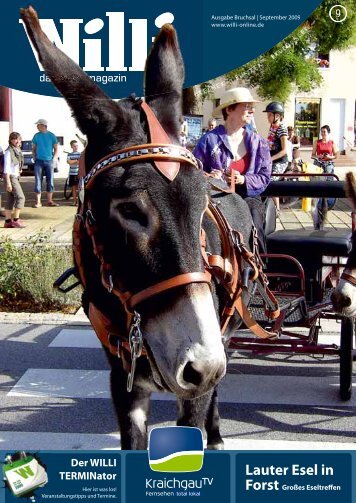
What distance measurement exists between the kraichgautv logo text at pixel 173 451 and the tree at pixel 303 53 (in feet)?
6.00

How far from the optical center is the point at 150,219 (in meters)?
2.30

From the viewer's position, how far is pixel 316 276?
17.7 feet

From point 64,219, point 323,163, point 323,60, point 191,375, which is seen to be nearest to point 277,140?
point 323,163

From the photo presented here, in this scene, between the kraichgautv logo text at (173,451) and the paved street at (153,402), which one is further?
the paved street at (153,402)

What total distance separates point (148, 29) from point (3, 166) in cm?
1064

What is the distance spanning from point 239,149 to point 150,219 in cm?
240

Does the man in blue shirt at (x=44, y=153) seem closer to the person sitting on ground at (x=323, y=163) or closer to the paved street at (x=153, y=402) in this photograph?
the person sitting on ground at (x=323, y=163)

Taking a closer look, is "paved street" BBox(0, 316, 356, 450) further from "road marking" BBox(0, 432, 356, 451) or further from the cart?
the cart

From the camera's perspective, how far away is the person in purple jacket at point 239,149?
4.50 metres

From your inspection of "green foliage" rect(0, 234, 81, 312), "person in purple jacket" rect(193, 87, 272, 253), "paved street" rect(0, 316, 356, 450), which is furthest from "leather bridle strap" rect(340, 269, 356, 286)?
"green foliage" rect(0, 234, 81, 312)

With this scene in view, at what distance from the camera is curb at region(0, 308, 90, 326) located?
7000mm

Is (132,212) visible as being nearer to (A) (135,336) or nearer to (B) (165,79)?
(A) (135,336)

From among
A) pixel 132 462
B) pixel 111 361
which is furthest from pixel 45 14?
pixel 132 462

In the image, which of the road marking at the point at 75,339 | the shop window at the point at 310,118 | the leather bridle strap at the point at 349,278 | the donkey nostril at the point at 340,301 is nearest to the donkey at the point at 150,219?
the donkey nostril at the point at 340,301
